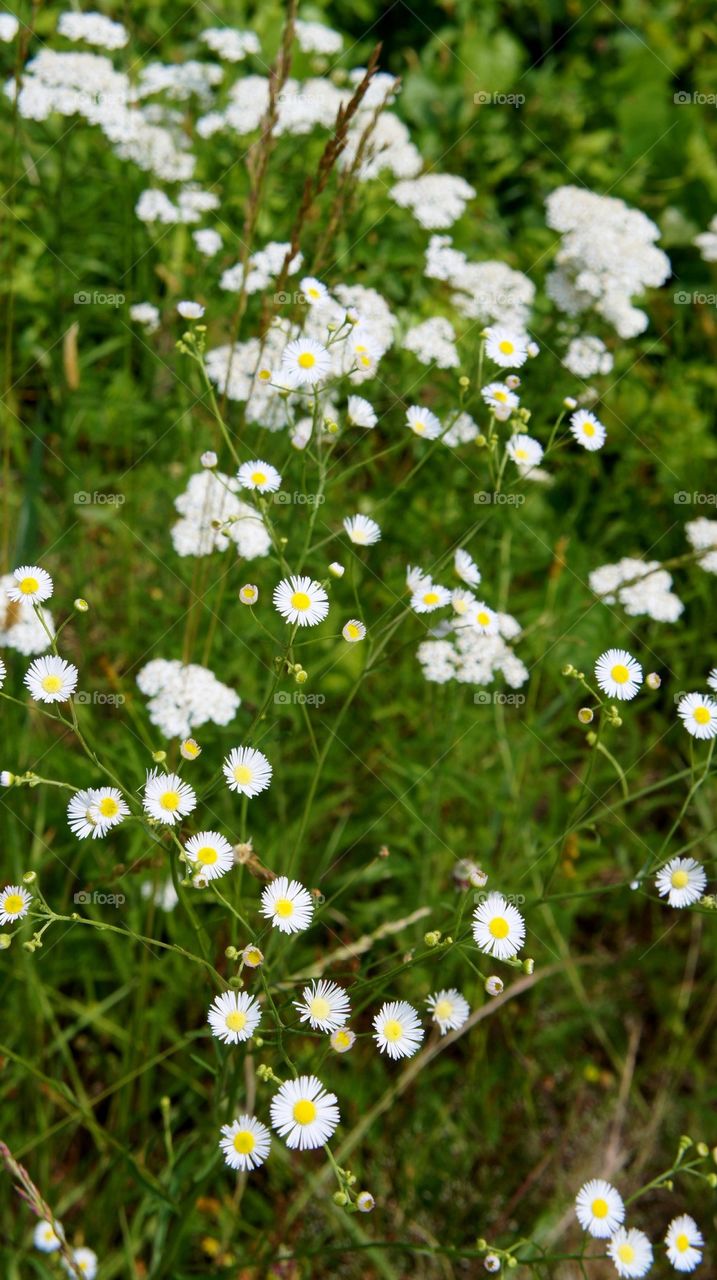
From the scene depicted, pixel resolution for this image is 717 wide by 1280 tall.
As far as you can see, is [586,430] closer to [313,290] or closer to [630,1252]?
[313,290]

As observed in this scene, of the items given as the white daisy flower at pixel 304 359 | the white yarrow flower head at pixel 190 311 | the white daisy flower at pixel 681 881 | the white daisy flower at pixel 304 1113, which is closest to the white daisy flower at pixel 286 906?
the white daisy flower at pixel 304 1113

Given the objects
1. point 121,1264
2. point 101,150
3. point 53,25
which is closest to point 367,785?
point 121,1264

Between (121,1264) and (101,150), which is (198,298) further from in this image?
(121,1264)

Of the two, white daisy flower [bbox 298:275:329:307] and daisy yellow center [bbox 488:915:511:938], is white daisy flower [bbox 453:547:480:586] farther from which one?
daisy yellow center [bbox 488:915:511:938]

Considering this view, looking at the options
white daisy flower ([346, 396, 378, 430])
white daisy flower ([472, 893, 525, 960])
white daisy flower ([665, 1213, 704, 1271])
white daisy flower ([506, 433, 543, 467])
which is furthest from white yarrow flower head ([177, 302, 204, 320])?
white daisy flower ([665, 1213, 704, 1271])

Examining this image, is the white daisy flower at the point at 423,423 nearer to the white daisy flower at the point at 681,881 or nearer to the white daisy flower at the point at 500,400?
the white daisy flower at the point at 500,400
